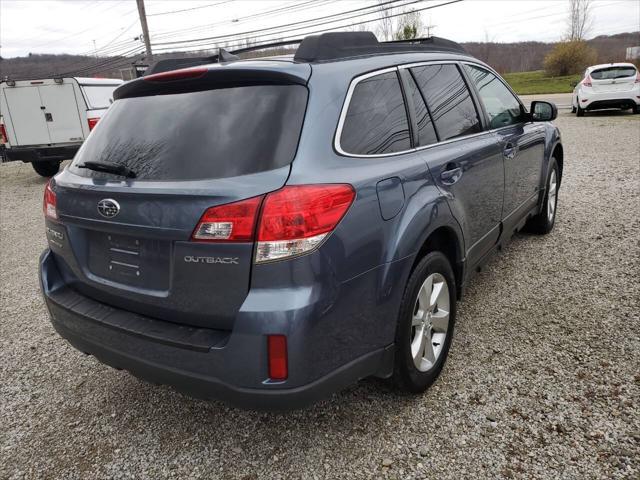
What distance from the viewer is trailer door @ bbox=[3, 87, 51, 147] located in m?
10.6

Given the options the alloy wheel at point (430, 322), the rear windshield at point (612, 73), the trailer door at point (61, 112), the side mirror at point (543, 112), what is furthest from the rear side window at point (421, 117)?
the rear windshield at point (612, 73)

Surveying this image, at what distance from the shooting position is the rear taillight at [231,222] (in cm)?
176

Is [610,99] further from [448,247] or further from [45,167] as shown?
[45,167]

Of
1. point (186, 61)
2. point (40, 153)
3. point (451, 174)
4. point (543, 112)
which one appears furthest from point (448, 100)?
point (40, 153)

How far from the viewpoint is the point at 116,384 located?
113 inches

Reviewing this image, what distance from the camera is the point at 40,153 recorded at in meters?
10.5

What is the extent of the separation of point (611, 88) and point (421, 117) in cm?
1528

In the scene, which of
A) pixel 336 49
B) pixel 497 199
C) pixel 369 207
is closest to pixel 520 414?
pixel 369 207

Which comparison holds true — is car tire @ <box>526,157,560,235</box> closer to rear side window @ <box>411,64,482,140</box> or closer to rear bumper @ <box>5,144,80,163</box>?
rear side window @ <box>411,64,482,140</box>

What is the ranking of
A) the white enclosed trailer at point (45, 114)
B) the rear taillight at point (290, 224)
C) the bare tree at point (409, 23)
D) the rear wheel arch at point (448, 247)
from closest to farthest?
the rear taillight at point (290, 224)
the rear wheel arch at point (448, 247)
the white enclosed trailer at point (45, 114)
the bare tree at point (409, 23)

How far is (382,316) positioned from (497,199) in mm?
1710

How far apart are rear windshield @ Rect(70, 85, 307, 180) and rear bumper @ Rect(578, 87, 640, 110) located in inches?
627

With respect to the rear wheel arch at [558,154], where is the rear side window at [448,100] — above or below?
above

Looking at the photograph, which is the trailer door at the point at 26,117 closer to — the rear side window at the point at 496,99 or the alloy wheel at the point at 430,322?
the rear side window at the point at 496,99
